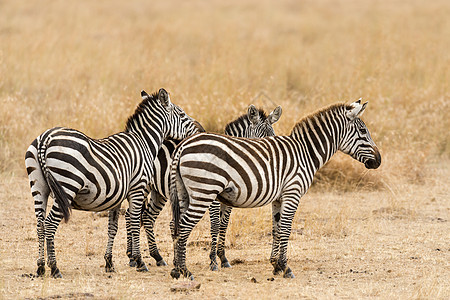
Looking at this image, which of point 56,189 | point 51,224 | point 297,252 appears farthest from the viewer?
point 297,252

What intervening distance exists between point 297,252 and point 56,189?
11.0 feet

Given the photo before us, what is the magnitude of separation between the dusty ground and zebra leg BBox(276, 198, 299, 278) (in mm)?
148

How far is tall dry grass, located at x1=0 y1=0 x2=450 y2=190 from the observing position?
38.9 ft

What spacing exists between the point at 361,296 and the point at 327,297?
36cm

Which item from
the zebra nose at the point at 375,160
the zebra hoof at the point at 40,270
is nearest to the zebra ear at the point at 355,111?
the zebra nose at the point at 375,160

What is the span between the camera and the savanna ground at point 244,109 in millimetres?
6773

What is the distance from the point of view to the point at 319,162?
705cm

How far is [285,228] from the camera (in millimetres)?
6730

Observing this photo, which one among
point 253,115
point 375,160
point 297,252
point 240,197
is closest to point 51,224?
point 240,197

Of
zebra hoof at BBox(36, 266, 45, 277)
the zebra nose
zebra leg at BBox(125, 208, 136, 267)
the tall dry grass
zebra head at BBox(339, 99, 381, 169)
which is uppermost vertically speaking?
the tall dry grass

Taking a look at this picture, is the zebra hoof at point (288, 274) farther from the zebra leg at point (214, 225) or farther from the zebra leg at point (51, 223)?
the zebra leg at point (51, 223)

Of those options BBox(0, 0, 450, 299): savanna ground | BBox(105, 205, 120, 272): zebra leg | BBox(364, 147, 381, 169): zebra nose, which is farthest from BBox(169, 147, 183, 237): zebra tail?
BBox(364, 147, 381, 169): zebra nose

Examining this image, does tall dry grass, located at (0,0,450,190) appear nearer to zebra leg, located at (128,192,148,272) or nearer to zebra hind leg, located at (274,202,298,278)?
zebra hind leg, located at (274,202,298,278)

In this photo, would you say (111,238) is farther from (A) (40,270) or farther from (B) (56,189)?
(B) (56,189)
